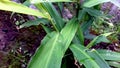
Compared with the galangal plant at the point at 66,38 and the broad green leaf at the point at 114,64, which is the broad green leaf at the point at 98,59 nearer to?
the galangal plant at the point at 66,38

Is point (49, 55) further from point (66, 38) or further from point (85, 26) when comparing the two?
point (85, 26)

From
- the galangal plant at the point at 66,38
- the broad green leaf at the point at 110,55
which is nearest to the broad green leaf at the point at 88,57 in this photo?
the galangal plant at the point at 66,38

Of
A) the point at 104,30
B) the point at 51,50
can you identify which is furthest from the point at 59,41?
the point at 104,30

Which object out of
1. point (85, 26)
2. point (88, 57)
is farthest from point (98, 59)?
point (85, 26)

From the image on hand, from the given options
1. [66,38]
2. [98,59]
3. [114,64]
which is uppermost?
[66,38]

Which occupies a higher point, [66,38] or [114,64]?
[66,38]
